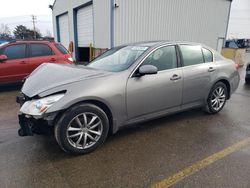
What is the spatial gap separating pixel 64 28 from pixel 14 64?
1140 centimetres

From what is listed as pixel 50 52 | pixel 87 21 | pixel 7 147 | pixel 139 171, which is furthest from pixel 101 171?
pixel 87 21

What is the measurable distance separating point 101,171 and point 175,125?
194cm

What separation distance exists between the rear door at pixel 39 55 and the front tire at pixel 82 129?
462 cm

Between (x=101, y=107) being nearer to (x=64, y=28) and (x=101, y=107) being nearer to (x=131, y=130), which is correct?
(x=131, y=130)

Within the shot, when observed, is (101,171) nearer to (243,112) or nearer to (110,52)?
(110,52)

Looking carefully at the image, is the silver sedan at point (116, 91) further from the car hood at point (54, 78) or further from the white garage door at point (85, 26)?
the white garage door at point (85, 26)

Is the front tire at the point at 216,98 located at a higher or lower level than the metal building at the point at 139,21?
lower

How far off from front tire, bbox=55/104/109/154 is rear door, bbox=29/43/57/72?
15.1ft

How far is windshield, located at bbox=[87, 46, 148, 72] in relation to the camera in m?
3.47

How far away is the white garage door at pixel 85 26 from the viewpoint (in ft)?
41.4

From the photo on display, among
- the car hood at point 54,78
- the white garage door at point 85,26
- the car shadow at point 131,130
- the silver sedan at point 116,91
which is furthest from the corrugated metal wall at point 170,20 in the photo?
the car hood at point 54,78

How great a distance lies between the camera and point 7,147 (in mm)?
3213

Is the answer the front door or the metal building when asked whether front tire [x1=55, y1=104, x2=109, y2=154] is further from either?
the metal building

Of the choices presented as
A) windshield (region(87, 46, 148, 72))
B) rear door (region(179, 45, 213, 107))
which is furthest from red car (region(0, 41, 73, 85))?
rear door (region(179, 45, 213, 107))
